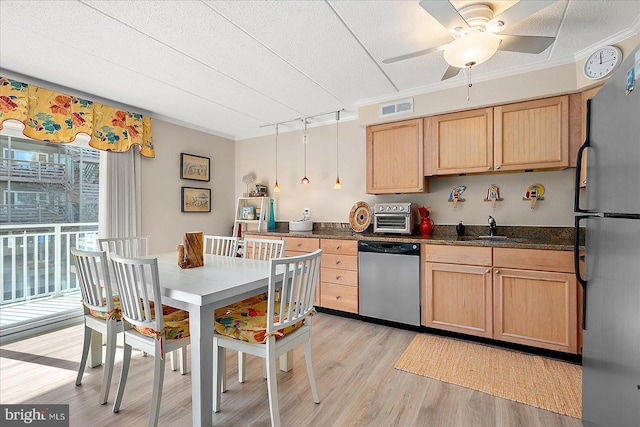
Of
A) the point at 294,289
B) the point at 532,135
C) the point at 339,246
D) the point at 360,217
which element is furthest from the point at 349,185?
the point at 294,289

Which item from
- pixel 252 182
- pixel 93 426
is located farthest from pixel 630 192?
pixel 252 182

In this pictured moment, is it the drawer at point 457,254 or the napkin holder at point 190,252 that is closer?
the napkin holder at point 190,252

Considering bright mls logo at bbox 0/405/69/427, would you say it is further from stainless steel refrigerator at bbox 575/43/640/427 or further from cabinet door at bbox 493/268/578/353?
cabinet door at bbox 493/268/578/353

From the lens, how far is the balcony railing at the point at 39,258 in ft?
10.3

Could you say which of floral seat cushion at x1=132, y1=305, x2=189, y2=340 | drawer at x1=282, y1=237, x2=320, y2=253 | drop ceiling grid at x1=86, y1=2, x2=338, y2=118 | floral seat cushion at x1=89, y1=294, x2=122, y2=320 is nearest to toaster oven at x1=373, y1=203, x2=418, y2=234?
drawer at x1=282, y1=237, x2=320, y2=253

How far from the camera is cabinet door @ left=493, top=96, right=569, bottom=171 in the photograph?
2.46 meters

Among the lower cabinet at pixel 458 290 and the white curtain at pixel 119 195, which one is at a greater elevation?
the white curtain at pixel 119 195

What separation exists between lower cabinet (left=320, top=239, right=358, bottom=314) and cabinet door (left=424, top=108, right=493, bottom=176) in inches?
46.3

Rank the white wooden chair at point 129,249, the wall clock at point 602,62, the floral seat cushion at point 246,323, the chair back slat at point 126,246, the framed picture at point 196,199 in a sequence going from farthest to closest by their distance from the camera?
1. the framed picture at point 196,199
2. the chair back slat at point 126,246
3. the white wooden chair at point 129,249
4. the wall clock at point 602,62
5. the floral seat cushion at point 246,323

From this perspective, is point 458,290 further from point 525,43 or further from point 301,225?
point 301,225

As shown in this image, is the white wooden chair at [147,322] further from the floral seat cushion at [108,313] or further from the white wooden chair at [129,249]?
the white wooden chair at [129,249]

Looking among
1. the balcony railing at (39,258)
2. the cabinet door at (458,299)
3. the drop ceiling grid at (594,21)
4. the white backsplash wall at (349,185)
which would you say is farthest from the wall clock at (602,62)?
the balcony railing at (39,258)

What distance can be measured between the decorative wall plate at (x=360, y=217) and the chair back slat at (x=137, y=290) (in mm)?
2350

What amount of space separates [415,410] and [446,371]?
0.55 metres
